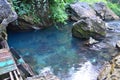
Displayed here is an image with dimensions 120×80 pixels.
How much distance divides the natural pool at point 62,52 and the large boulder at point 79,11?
315 centimetres

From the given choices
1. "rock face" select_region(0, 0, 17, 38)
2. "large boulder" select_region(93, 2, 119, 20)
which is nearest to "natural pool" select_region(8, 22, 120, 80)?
"rock face" select_region(0, 0, 17, 38)

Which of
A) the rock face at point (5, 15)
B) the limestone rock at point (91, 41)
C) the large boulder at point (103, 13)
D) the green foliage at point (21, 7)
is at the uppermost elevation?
the rock face at point (5, 15)

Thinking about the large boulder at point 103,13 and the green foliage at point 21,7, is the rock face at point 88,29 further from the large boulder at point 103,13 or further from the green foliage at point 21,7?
the large boulder at point 103,13

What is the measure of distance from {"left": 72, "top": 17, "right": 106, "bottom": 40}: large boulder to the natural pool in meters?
0.40

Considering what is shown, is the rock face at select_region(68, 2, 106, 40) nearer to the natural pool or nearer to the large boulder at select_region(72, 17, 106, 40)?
the large boulder at select_region(72, 17, 106, 40)

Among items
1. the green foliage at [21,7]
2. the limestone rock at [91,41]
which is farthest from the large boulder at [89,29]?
the green foliage at [21,7]

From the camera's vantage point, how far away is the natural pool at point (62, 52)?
10.0m

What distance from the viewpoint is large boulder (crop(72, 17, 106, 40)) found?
1418cm

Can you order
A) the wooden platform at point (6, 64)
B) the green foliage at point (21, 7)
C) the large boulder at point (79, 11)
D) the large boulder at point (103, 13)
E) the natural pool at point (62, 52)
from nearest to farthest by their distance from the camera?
the wooden platform at point (6, 64), the natural pool at point (62, 52), the green foliage at point (21, 7), the large boulder at point (79, 11), the large boulder at point (103, 13)

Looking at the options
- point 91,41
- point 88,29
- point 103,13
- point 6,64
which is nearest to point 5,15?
point 6,64

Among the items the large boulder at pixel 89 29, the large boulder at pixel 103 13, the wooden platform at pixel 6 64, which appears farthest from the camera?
the large boulder at pixel 103 13

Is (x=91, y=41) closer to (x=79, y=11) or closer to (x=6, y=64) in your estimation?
(x=79, y=11)

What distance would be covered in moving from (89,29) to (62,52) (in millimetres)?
2839

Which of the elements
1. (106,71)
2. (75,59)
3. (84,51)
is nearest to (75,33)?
(84,51)
